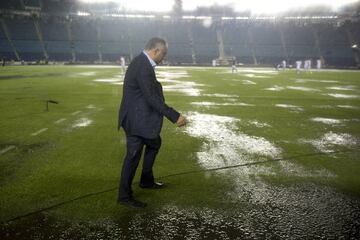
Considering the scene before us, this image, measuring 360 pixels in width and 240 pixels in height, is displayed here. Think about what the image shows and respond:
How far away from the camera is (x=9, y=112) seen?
1059 cm

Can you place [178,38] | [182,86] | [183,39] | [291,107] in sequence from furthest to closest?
1. [178,38]
2. [183,39]
3. [182,86]
4. [291,107]

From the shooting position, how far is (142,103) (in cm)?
397

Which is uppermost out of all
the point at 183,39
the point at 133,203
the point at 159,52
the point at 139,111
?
the point at 183,39

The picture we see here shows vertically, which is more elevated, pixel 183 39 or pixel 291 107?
pixel 183 39

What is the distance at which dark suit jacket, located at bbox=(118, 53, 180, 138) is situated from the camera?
Result: 12.6 ft

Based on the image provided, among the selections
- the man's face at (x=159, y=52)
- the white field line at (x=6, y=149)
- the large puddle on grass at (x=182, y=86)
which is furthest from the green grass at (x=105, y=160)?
the large puddle on grass at (x=182, y=86)

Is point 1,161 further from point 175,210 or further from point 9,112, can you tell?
point 9,112

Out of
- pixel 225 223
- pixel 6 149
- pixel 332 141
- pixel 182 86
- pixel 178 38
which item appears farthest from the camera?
pixel 178 38

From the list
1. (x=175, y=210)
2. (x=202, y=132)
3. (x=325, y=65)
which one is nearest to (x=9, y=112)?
(x=202, y=132)

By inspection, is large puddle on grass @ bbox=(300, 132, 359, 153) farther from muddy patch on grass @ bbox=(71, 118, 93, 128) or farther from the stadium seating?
the stadium seating

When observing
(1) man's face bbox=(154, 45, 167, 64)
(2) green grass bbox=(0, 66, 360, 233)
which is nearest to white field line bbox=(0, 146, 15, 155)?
(2) green grass bbox=(0, 66, 360, 233)

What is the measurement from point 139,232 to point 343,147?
5.37 metres

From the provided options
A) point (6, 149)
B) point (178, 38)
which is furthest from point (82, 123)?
point (178, 38)

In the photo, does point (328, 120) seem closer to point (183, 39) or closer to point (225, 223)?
point (225, 223)
